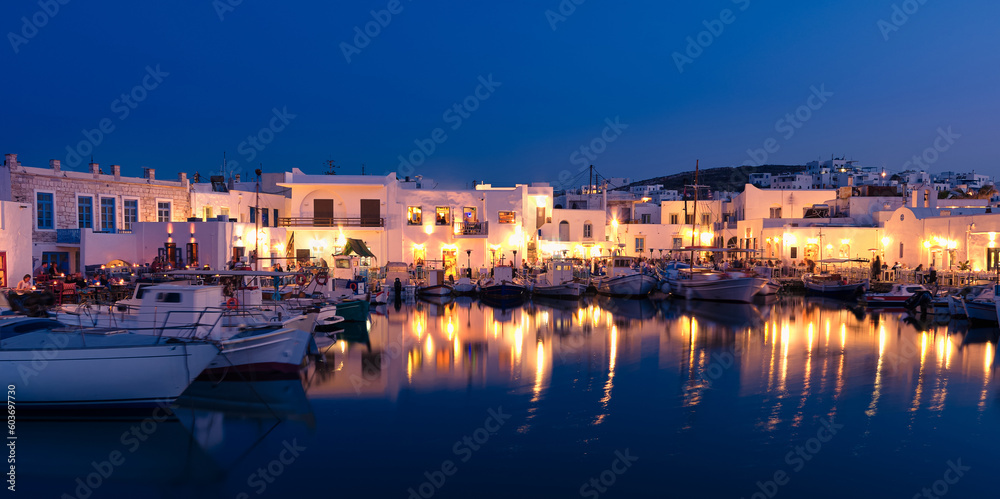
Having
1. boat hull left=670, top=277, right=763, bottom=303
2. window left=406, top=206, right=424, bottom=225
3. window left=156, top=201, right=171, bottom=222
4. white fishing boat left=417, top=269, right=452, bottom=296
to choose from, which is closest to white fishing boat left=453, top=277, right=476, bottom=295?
white fishing boat left=417, top=269, right=452, bottom=296

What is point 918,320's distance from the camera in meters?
28.9

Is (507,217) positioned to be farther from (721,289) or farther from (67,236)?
(67,236)

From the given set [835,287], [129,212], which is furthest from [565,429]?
[835,287]

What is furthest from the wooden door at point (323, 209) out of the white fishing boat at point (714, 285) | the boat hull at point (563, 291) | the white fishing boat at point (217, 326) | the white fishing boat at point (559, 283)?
the white fishing boat at point (217, 326)

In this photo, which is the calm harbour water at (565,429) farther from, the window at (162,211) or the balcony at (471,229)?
the balcony at (471,229)

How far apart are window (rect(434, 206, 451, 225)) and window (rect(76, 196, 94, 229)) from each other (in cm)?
1845

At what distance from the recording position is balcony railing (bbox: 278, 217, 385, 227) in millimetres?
39562

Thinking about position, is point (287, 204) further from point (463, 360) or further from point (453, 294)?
point (463, 360)

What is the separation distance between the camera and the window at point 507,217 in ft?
143

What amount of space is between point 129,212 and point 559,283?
2230 centimetres

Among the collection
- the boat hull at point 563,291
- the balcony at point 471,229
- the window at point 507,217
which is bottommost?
the boat hull at point 563,291

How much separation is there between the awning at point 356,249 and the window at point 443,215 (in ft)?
18.3

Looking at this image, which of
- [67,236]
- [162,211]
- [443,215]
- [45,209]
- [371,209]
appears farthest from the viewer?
[443,215]

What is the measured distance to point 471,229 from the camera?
42.0 metres
